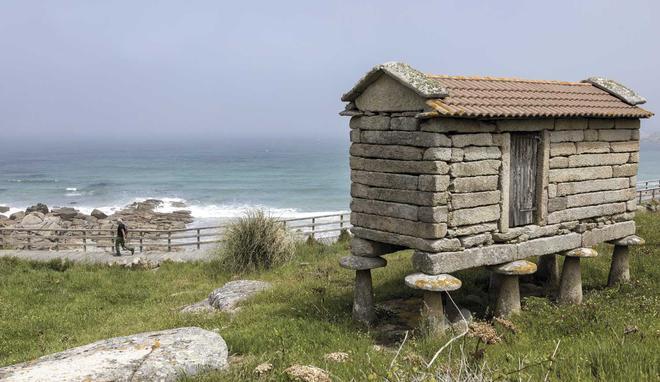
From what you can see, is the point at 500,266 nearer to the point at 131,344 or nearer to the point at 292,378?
the point at 292,378

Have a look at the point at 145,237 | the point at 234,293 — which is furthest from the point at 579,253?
the point at 145,237

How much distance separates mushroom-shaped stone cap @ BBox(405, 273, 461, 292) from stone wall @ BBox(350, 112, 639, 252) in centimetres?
46

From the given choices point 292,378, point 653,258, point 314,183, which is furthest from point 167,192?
point 292,378

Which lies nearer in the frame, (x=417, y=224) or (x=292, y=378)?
(x=292, y=378)

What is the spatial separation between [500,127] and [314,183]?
219ft

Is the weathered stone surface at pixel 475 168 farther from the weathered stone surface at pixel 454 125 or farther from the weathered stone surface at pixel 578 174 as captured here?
the weathered stone surface at pixel 578 174

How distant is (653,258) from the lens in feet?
45.6

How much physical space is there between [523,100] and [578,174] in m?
1.89

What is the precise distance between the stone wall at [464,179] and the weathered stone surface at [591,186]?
0.02 metres

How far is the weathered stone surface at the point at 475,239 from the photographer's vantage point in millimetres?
9656

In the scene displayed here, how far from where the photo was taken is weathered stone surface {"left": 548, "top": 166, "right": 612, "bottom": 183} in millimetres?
10875

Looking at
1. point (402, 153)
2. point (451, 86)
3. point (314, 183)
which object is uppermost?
point (451, 86)

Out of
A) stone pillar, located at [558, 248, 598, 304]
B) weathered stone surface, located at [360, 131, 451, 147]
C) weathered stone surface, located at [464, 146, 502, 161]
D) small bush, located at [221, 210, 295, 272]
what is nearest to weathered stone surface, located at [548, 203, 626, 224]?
stone pillar, located at [558, 248, 598, 304]

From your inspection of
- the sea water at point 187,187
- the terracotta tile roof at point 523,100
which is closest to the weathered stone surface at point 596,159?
the terracotta tile roof at point 523,100
